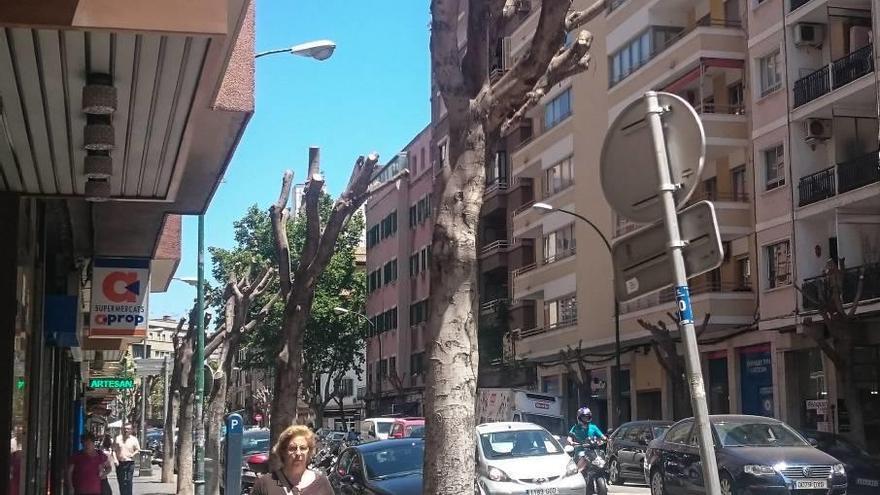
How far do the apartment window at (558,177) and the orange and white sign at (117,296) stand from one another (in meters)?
33.2

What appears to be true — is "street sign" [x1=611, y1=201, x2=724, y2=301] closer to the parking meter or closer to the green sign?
the parking meter

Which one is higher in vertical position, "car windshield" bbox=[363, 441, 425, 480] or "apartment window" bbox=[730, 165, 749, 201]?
"apartment window" bbox=[730, 165, 749, 201]

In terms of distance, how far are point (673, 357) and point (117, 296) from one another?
2432cm

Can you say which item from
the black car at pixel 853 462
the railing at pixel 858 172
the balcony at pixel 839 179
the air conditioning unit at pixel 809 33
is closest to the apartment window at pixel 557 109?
the air conditioning unit at pixel 809 33

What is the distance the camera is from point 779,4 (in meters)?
35.4

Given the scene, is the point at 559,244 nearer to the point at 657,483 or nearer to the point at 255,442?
the point at 255,442

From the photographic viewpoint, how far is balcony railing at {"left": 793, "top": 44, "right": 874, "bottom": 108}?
1257 inches

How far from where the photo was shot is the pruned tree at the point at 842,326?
3005 cm

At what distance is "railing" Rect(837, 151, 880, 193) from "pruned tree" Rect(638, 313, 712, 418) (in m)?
6.08

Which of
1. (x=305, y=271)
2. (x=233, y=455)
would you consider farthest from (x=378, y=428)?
(x=305, y=271)

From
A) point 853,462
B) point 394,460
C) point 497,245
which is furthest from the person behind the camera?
point 497,245

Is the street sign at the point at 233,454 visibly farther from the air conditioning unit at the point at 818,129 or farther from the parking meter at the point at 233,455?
the air conditioning unit at the point at 818,129

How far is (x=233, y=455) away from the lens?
19391 millimetres

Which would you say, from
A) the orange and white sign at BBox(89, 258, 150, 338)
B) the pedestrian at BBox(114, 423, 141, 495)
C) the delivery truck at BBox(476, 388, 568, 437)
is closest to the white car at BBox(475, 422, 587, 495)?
the orange and white sign at BBox(89, 258, 150, 338)
